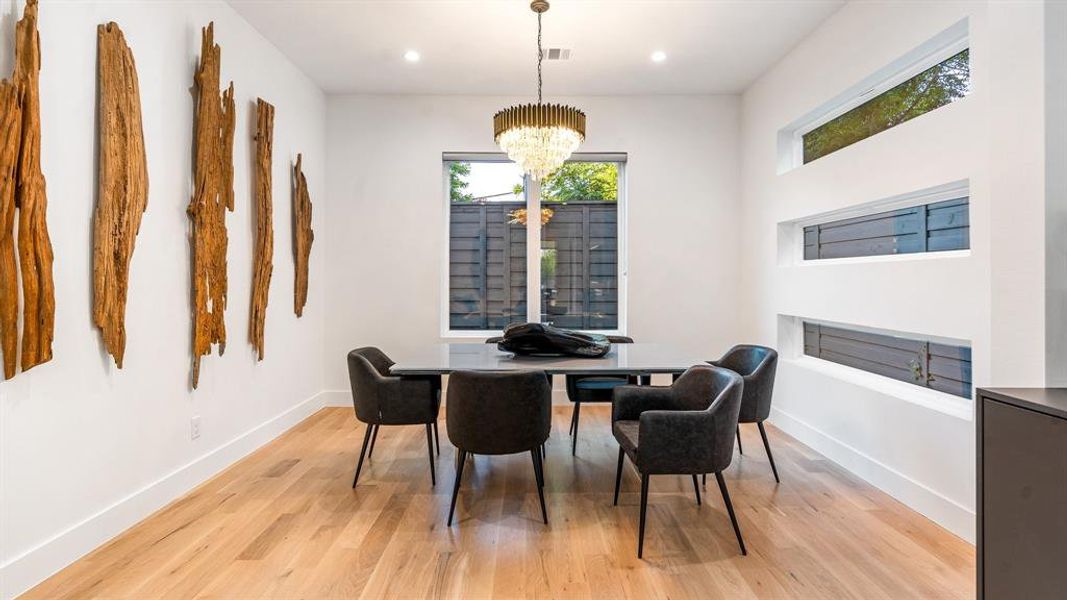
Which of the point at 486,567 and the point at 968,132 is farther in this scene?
the point at 968,132

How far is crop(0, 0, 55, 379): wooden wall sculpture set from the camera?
174 centimetres

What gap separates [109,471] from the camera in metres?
2.25

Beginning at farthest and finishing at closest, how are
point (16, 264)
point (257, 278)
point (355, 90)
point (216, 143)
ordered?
point (355, 90) < point (257, 278) < point (216, 143) < point (16, 264)

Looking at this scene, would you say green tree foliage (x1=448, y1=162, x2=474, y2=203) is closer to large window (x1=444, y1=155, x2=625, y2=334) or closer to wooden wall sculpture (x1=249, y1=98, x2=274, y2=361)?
large window (x1=444, y1=155, x2=625, y2=334)

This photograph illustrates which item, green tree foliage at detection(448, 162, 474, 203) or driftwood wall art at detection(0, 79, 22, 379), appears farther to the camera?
green tree foliage at detection(448, 162, 474, 203)

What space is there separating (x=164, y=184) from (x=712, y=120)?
4.37 metres

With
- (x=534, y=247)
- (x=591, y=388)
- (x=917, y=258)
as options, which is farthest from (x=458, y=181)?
(x=917, y=258)

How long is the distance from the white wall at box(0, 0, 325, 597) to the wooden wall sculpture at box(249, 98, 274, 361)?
0.06 metres

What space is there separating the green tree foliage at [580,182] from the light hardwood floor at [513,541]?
8.94ft

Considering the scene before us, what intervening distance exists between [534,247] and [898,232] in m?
2.90

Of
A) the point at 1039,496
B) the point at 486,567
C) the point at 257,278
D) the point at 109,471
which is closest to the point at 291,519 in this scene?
the point at 109,471

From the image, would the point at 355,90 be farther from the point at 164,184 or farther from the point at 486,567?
the point at 486,567

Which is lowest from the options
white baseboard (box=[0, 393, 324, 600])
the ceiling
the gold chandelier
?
white baseboard (box=[0, 393, 324, 600])

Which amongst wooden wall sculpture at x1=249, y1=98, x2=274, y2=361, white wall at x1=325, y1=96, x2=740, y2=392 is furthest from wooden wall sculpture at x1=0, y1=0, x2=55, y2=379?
white wall at x1=325, y1=96, x2=740, y2=392
